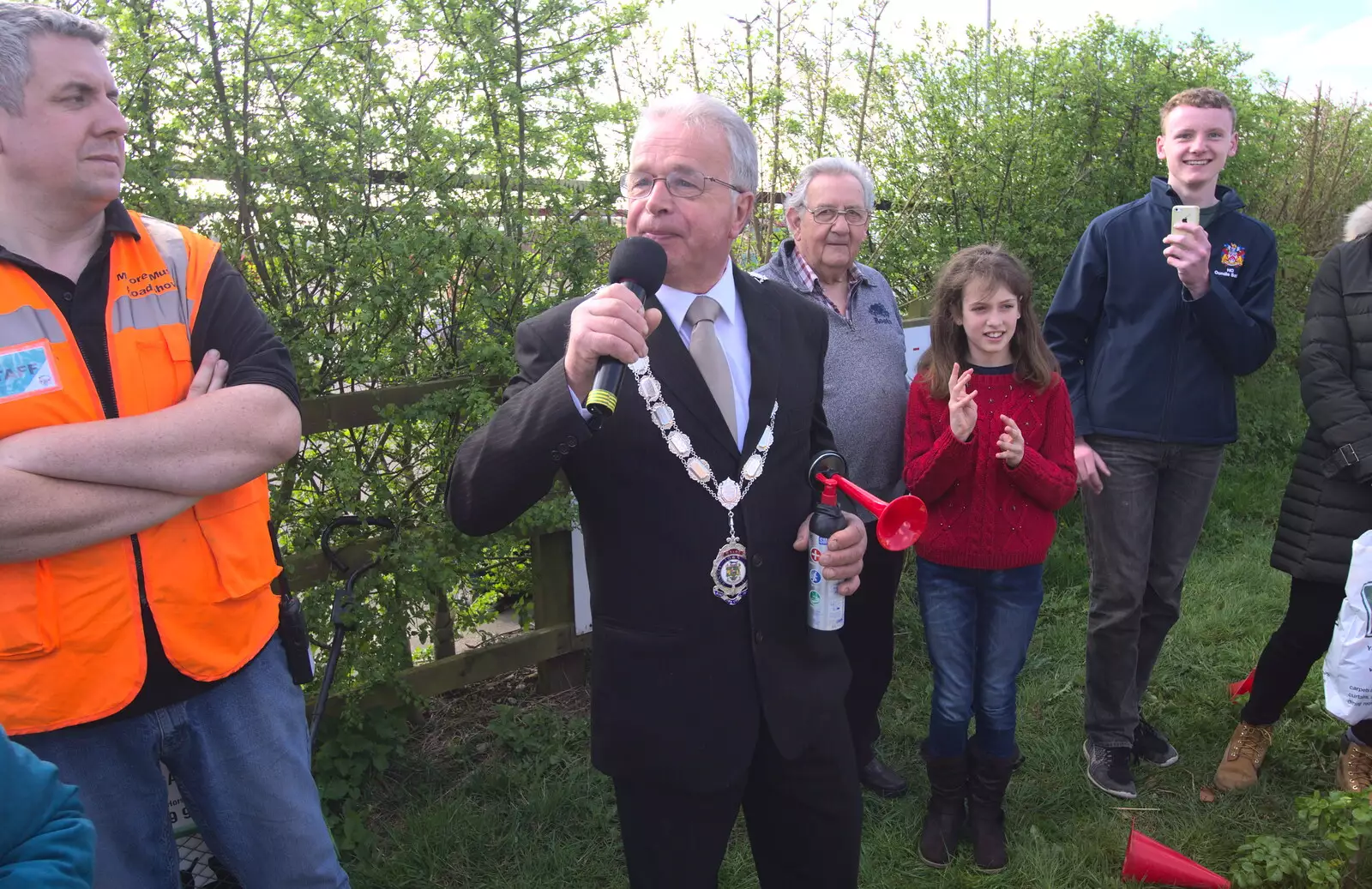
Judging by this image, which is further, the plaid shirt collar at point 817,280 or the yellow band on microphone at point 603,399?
the plaid shirt collar at point 817,280

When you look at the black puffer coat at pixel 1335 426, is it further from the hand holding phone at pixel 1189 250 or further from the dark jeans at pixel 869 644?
the dark jeans at pixel 869 644

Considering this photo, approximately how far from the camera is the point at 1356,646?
9.75 feet

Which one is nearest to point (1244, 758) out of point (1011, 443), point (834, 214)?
point (1011, 443)

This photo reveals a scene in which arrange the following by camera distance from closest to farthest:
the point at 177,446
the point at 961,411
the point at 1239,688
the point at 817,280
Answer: the point at 177,446, the point at 961,411, the point at 817,280, the point at 1239,688

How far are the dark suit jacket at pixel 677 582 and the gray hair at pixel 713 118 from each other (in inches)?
16.4

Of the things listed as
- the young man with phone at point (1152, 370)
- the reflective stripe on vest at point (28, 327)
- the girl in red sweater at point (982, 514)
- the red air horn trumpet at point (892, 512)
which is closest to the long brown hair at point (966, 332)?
the girl in red sweater at point (982, 514)

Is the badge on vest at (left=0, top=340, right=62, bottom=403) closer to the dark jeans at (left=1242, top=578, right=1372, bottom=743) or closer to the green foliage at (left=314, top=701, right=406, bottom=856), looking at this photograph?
the green foliage at (left=314, top=701, right=406, bottom=856)

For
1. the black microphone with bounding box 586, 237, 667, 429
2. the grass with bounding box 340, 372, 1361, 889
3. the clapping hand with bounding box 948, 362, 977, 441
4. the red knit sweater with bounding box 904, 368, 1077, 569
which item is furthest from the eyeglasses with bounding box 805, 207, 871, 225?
the grass with bounding box 340, 372, 1361, 889

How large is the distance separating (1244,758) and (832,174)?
2756 millimetres

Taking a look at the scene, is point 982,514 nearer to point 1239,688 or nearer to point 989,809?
point 989,809

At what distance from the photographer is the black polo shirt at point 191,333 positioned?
1.86m

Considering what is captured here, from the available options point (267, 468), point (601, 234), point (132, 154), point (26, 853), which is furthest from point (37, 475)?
point (601, 234)

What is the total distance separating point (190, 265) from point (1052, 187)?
17.3ft

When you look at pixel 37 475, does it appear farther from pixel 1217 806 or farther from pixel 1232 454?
A: pixel 1232 454
